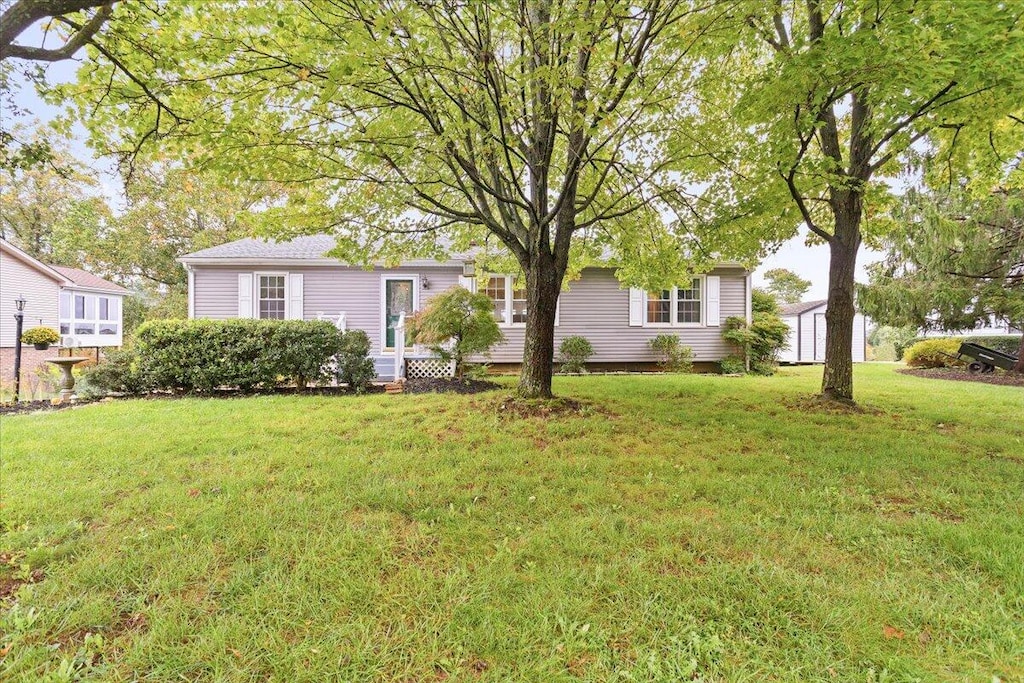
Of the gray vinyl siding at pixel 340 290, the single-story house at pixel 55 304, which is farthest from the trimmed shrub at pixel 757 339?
the single-story house at pixel 55 304

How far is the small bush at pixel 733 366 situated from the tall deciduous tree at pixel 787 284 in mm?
24681

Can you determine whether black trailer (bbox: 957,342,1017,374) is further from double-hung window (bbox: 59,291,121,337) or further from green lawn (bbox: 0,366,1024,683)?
double-hung window (bbox: 59,291,121,337)

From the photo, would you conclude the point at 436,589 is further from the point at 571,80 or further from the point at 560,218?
the point at 560,218

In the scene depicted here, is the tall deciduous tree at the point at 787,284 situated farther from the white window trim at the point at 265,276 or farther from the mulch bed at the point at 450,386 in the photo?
the white window trim at the point at 265,276

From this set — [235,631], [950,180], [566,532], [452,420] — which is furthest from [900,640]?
[950,180]

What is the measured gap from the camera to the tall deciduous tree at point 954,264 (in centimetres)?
1024

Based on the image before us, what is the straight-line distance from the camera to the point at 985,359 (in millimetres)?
11375

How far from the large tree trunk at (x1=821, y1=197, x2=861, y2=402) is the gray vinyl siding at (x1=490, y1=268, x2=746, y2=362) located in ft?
17.9

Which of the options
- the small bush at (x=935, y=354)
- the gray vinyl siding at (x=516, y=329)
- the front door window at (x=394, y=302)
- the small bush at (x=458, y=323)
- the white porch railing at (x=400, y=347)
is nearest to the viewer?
the small bush at (x=458, y=323)

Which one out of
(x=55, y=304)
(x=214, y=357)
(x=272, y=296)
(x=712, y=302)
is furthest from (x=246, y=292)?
(x=712, y=302)

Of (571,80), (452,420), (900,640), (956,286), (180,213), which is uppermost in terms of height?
(180,213)

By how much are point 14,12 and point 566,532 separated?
4461 mm

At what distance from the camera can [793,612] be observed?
204 cm

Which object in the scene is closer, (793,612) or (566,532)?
(793,612)
